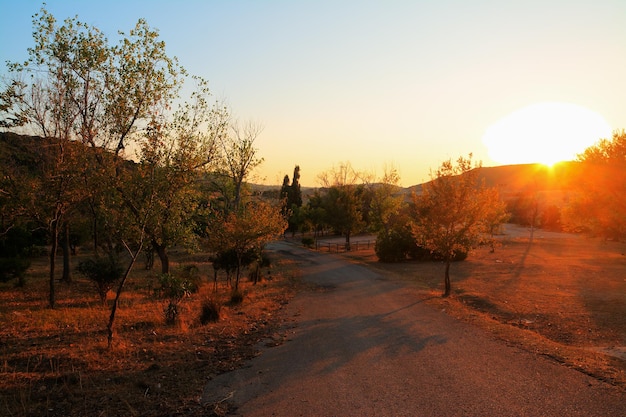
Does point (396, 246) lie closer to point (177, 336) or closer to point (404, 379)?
point (177, 336)

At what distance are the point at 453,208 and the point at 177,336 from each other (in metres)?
13.1

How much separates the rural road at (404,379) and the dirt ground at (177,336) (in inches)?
22.9

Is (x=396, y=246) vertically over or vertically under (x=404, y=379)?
over

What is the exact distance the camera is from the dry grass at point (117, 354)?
271 inches

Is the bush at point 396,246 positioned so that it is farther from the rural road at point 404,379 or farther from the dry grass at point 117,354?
the rural road at point 404,379

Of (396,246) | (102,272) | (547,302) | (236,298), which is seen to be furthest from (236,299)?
(396,246)

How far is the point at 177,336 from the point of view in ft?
38.1

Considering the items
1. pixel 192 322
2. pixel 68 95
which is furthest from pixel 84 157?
pixel 192 322

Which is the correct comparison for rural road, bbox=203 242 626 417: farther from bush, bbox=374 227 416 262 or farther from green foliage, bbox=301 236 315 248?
green foliage, bbox=301 236 315 248

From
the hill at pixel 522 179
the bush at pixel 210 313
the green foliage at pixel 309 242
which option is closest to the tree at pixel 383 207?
the green foliage at pixel 309 242

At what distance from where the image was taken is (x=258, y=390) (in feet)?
24.6

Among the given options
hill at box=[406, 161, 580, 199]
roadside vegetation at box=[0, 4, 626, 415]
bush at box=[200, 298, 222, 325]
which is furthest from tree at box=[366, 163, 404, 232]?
hill at box=[406, 161, 580, 199]

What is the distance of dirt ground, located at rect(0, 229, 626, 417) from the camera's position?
720 centimetres

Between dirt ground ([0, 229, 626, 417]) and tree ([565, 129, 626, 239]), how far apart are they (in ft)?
11.4
